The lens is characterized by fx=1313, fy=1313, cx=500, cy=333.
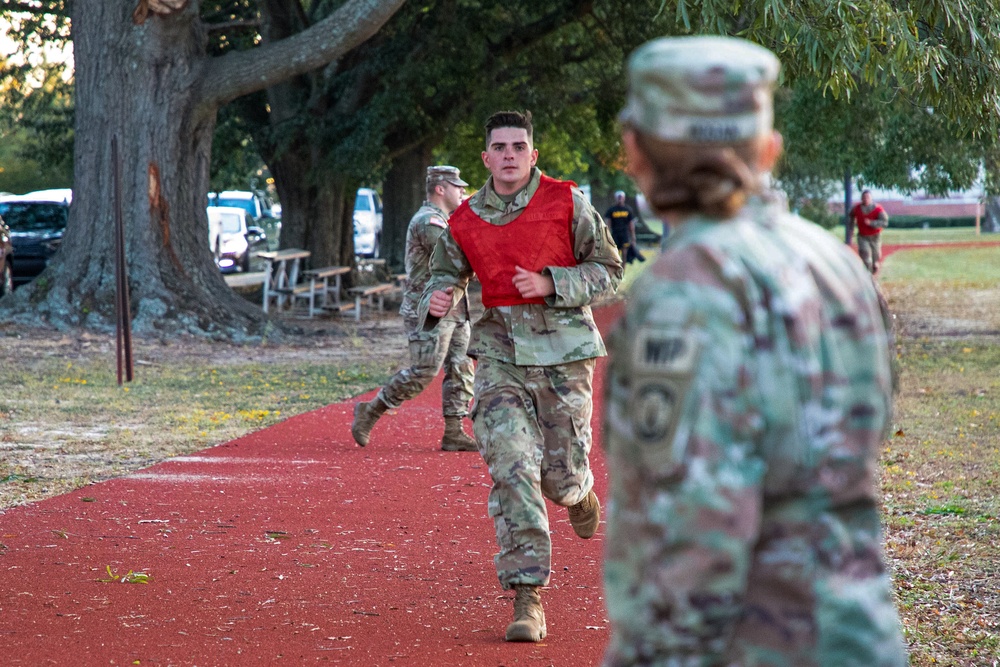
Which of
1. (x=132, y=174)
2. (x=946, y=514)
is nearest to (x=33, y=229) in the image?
(x=132, y=174)

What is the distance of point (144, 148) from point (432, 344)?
32.5 feet

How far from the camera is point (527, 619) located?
5105mm

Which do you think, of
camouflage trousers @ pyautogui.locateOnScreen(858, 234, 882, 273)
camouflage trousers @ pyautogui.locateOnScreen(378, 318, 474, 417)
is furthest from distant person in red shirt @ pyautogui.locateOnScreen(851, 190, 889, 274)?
camouflage trousers @ pyautogui.locateOnScreen(378, 318, 474, 417)

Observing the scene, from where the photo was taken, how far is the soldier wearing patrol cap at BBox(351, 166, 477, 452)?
8.98 meters

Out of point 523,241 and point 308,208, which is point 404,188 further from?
point 523,241

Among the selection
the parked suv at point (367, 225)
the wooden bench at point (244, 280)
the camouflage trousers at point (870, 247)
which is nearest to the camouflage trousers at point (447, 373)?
the wooden bench at point (244, 280)

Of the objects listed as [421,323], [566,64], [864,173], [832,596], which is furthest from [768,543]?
[566,64]

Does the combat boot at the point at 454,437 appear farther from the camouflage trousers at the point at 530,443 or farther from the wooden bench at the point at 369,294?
the wooden bench at the point at 369,294

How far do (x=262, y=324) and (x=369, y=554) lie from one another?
1208 centimetres

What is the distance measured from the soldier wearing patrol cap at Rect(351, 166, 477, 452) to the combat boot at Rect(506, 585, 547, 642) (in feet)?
12.7

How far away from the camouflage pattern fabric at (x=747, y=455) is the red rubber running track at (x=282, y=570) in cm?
287

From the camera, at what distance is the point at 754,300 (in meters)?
2.07

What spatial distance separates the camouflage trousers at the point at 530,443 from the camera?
513cm

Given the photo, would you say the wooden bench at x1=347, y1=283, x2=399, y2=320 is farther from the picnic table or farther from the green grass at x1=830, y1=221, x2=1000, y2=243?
the green grass at x1=830, y1=221, x2=1000, y2=243
